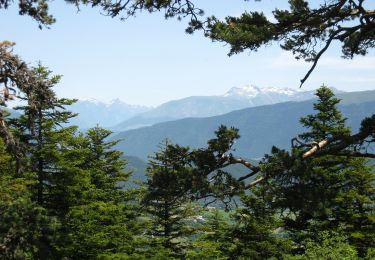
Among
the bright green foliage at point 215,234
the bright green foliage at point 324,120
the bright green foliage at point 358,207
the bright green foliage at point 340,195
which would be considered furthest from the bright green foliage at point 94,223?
the bright green foliage at point 358,207

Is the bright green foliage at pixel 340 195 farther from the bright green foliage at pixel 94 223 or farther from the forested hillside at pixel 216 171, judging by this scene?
the bright green foliage at pixel 94 223

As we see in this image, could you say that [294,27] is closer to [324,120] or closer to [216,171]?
[216,171]

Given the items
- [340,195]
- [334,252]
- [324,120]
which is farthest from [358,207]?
[334,252]

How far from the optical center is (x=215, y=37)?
11.7 metres

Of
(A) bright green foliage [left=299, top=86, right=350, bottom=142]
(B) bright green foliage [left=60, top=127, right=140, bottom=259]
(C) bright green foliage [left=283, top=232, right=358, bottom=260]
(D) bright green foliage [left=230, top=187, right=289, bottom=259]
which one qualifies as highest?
(A) bright green foliage [left=299, top=86, right=350, bottom=142]

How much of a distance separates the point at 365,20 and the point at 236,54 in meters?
3.35

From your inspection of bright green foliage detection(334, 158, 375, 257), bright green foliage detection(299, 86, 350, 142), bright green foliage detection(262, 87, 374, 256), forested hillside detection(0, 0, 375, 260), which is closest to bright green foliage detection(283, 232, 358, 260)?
forested hillside detection(0, 0, 375, 260)

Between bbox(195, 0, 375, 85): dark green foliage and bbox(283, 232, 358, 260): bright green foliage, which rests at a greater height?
bbox(195, 0, 375, 85): dark green foliage

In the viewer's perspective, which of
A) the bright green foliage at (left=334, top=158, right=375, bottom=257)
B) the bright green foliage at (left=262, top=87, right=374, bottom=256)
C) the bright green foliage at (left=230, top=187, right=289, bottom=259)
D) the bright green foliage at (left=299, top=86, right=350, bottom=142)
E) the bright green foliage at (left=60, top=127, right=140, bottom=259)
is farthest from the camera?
the bright green foliage at (left=230, top=187, right=289, bottom=259)

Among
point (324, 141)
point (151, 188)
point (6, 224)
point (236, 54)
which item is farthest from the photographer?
point (236, 54)

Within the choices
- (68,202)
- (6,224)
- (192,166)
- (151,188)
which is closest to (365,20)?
(192,166)

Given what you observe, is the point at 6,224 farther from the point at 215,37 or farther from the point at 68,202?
the point at 68,202

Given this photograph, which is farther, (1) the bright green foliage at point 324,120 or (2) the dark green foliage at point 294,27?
(1) the bright green foliage at point 324,120

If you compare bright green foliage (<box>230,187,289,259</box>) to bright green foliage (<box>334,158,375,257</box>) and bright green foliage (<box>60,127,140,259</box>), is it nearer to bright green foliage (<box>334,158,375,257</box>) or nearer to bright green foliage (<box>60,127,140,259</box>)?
bright green foliage (<box>334,158,375,257</box>)
